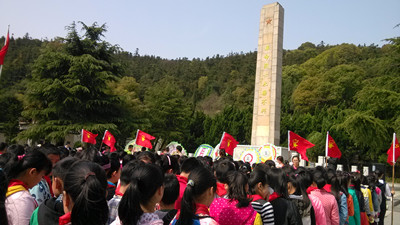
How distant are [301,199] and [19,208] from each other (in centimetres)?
237

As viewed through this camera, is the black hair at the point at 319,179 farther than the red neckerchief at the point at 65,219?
Yes

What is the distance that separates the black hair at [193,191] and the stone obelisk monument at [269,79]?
12.7 metres

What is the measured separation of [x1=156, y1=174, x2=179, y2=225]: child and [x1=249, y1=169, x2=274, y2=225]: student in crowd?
0.70m

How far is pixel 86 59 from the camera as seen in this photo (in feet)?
63.1

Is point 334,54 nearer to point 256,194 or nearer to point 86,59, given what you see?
point 86,59

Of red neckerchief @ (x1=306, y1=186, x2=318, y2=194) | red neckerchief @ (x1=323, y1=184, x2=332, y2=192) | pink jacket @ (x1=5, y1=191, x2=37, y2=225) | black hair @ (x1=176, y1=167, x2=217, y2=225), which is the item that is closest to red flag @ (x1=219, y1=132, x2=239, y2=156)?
red neckerchief @ (x1=323, y1=184, x2=332, y2=192)

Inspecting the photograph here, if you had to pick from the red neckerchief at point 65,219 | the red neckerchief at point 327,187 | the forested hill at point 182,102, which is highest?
the forested hill at point 182,102

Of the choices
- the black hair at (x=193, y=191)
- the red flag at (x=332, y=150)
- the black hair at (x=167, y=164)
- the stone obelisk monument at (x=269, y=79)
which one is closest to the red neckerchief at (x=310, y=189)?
the black hair at (x=167, y=164)

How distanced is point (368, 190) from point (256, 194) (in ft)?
11.3

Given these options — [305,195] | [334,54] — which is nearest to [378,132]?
[305,195]

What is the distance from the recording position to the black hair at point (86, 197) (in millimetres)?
1479

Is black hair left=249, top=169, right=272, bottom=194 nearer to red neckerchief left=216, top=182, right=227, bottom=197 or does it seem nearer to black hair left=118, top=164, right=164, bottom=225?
red neckerchief left=216, top=182, right=227, bottom=197

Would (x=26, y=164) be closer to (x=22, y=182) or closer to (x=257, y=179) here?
(x=22, y=182)

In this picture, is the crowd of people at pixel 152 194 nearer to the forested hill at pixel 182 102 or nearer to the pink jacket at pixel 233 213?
the pink jacket at pixel 233 213
